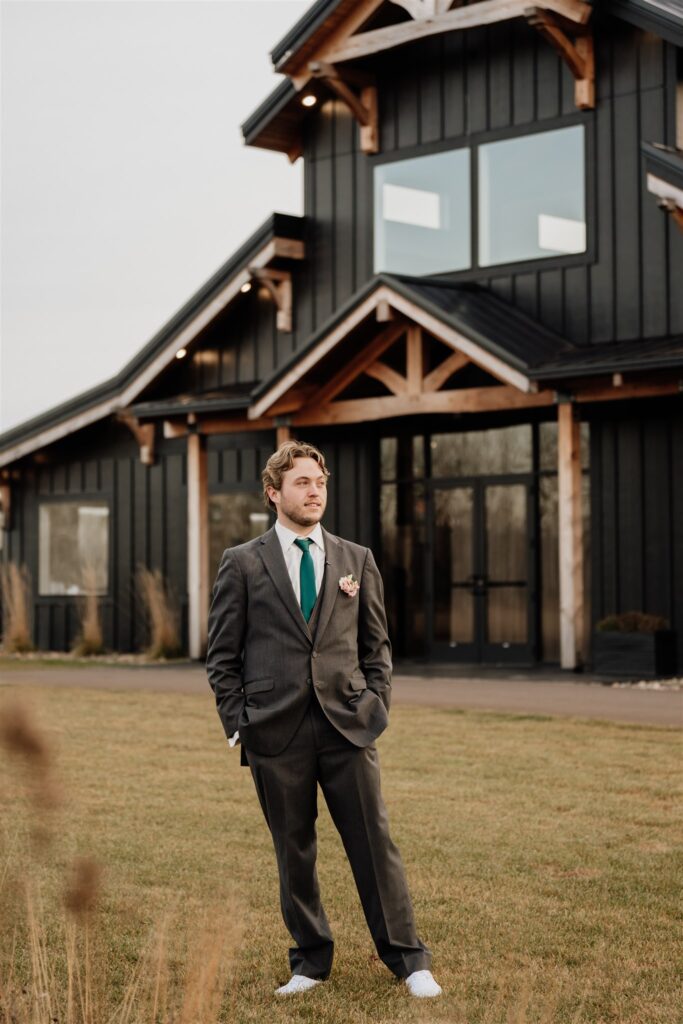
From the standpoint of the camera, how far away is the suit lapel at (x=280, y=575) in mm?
5438

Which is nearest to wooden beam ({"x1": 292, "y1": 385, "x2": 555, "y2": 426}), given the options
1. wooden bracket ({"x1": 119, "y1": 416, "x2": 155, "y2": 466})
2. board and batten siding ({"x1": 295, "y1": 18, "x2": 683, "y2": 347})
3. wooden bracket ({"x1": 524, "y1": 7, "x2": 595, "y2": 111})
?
board and batten siding ({"x1": 295, "y1": 18, "x2": 683, "y2": 347})

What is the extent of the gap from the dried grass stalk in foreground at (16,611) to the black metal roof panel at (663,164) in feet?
37.6

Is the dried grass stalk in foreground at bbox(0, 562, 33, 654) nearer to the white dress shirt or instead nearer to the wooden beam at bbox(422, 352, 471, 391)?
the wooden beam at bbox(422, 352, 471, 391)

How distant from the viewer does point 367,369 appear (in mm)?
18094

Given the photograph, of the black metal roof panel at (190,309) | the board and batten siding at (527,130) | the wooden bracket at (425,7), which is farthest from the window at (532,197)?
the black metal roof panel at (190,309)

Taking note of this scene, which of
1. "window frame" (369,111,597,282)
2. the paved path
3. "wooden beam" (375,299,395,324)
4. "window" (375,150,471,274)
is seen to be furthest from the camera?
"window" (375,150,471,274)

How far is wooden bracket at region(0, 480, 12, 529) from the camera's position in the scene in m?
Result: 23.9

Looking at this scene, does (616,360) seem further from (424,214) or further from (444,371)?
(424,214)

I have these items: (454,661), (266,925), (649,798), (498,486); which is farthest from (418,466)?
(266,925)

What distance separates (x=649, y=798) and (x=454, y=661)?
961 centimetres

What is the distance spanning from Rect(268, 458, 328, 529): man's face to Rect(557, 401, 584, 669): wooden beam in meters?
10.8

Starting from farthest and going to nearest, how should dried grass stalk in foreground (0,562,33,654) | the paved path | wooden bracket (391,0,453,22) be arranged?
1. dried grass stalk in foreground (0,562,33,654)
2. wooden bracket (391,0,453,22)
3. the paved path

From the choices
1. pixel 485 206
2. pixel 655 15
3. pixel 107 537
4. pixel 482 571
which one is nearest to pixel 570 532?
pixel 482 571

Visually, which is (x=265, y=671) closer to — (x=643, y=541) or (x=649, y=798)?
(x=649, y=798)
